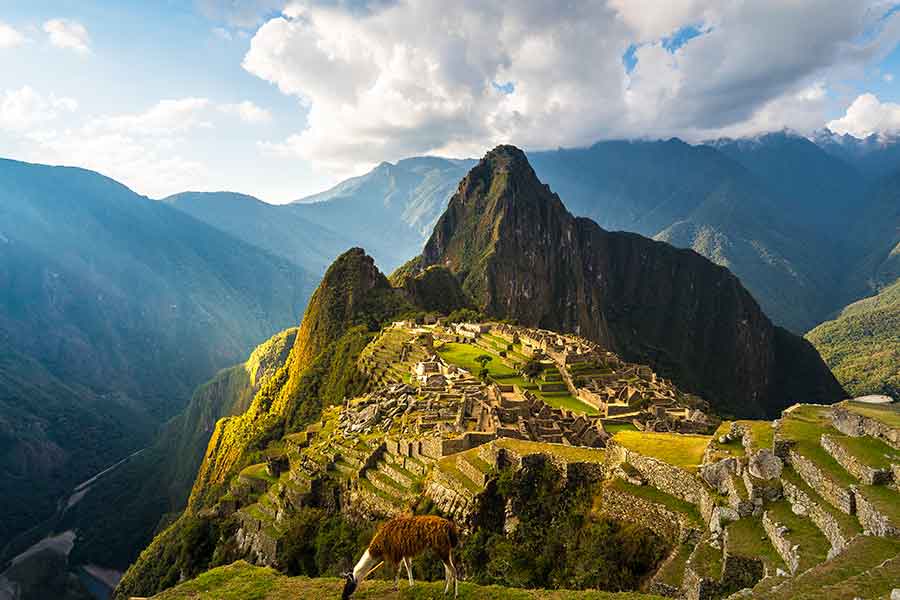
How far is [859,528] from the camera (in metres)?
11.2

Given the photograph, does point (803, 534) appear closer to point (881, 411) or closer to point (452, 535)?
point (881, 411)

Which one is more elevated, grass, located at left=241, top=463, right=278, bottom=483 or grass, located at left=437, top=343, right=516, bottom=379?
grass, located at left=437, top=343, right=516, bottom=379

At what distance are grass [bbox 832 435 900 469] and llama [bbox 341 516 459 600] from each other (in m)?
10.0

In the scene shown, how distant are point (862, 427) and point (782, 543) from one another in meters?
4.67

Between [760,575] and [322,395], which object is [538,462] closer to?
[760,575]

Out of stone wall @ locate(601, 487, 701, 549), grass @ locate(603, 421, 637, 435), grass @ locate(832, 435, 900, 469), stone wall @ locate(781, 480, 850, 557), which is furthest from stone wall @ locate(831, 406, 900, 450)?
grass @ locate(603, 421, 637, 435)

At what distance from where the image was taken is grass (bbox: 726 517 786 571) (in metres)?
12.1

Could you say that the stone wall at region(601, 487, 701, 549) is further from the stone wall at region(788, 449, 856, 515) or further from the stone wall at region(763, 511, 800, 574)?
the stone wall at region(788, 449, 856, 515)

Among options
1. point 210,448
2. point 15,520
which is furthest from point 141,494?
point 210,448

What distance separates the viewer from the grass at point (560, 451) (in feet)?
68.9

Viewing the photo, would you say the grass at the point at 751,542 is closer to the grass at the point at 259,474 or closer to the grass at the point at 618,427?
the grass at the point at 618,427

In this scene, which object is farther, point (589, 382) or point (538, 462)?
point (589, 382)

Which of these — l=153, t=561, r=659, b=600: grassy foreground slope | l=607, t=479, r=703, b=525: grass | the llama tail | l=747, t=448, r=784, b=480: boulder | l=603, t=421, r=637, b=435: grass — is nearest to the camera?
the llama tail

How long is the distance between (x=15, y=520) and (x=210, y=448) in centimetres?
6484
